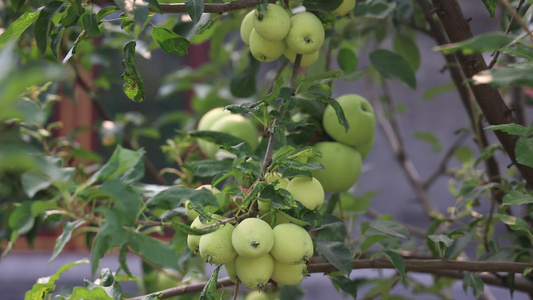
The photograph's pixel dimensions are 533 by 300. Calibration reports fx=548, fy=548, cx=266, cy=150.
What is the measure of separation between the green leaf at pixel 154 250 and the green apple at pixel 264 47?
24 centimetres

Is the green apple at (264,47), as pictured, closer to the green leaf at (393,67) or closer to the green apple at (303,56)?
the green apple at (303,56)

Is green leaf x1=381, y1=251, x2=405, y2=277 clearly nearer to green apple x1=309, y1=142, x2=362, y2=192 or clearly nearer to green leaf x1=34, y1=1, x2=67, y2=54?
green apple x1=309, y1=142, x2=362, y2=192

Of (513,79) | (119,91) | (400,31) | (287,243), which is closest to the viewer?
(513,79)

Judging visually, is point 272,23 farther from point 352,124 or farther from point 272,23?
point 352,124

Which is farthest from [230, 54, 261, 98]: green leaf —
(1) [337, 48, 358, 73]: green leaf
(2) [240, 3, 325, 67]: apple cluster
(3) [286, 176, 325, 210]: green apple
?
(3) [286, 176, 325, 210]: green apple

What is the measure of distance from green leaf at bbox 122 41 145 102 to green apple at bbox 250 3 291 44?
0.43ft

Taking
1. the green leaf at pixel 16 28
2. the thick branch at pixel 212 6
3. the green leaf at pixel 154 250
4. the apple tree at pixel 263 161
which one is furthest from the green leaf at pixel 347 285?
the green leaf at pixel 16 28

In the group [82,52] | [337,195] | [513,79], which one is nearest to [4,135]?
[82,52]

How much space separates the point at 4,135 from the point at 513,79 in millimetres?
888

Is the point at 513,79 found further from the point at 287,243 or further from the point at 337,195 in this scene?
the point at 337,195

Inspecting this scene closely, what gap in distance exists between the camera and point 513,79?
35 cm

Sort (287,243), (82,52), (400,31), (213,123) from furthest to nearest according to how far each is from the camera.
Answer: (82,52) → (400,31) → (213,123) → (287,243)

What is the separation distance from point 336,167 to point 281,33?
0.21 meters

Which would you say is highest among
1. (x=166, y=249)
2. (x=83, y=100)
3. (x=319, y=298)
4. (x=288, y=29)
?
(x=288, y=29)
